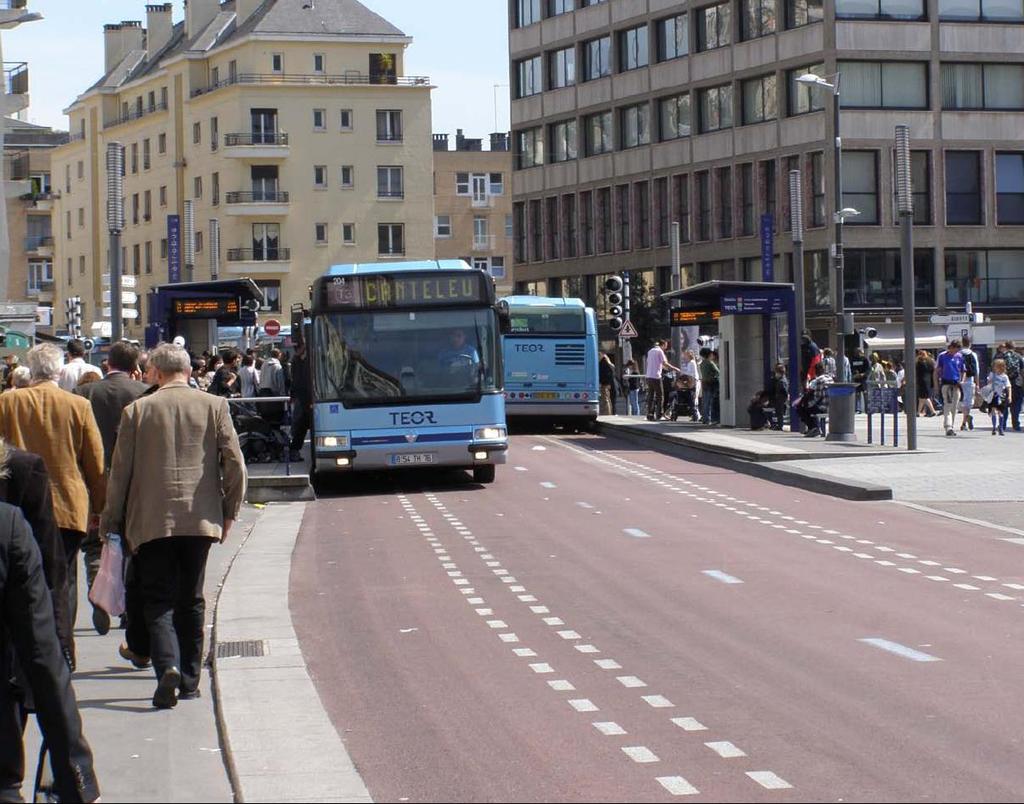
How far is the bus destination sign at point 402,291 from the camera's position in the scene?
26031 millimetres

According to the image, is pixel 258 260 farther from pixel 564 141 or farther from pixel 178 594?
pixel 178 594

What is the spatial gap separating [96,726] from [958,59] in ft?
207

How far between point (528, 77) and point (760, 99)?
58.8ft

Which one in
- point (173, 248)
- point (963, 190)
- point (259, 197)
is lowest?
point (173, 248)

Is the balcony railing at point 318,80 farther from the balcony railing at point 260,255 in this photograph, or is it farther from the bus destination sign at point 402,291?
the bus destination sign at point 402,291

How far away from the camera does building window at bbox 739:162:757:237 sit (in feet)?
234

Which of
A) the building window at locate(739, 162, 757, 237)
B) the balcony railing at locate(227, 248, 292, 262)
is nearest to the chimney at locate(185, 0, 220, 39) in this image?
the balcony railing at locate(227, 248, 292, 262)

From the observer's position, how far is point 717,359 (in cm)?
4097

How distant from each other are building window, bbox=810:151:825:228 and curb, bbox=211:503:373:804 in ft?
177

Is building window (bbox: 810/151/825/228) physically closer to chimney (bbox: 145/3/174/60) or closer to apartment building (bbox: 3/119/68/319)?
chimney (bbox: 145/3/174/60)

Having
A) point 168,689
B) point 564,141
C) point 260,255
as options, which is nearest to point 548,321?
point 168,689

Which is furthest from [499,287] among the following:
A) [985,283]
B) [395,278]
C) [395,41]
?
[395,278]

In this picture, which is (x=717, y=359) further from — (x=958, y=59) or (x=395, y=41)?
(x=395, y=41)

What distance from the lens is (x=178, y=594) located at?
1010 centimetres
